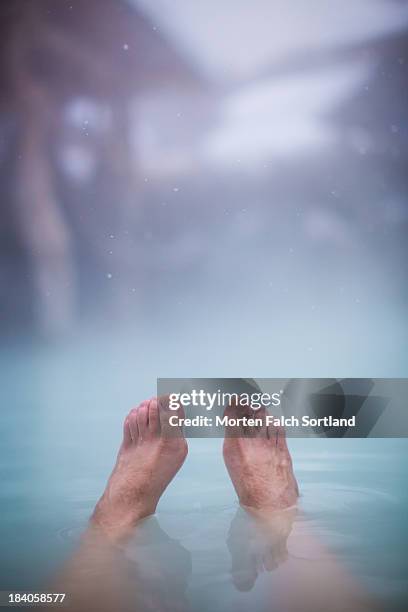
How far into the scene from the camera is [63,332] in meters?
1.40

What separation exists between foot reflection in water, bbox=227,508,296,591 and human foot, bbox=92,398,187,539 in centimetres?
17

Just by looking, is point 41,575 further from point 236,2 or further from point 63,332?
point 236,2

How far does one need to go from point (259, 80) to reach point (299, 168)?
9.2 inches

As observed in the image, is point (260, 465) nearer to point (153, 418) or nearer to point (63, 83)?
point (153, 418)

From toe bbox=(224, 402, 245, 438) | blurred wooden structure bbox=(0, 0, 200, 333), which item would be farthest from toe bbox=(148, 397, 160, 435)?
blurred wooden structure bbox=(0, 0, 200, 333)

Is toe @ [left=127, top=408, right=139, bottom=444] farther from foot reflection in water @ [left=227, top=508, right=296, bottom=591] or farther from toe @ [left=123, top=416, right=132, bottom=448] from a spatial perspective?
foot reflection in water @ [left=227, top=508, right=296, bottom=591]

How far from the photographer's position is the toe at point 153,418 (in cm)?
118

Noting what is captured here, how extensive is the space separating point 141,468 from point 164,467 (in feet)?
0.15

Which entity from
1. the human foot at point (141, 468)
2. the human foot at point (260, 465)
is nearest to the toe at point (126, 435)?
the human foot at point (141, 468)

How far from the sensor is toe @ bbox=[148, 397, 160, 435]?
1178 millimetres

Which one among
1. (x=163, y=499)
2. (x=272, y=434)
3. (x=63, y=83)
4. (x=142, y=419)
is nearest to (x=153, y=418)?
(x=142, y=419)

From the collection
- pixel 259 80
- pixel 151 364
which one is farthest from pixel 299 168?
pixel 151 364

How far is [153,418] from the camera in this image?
3.89 ft

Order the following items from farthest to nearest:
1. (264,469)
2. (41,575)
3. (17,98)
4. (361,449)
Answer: (17,98) < (361,449) < (264,469) < (41,575)
